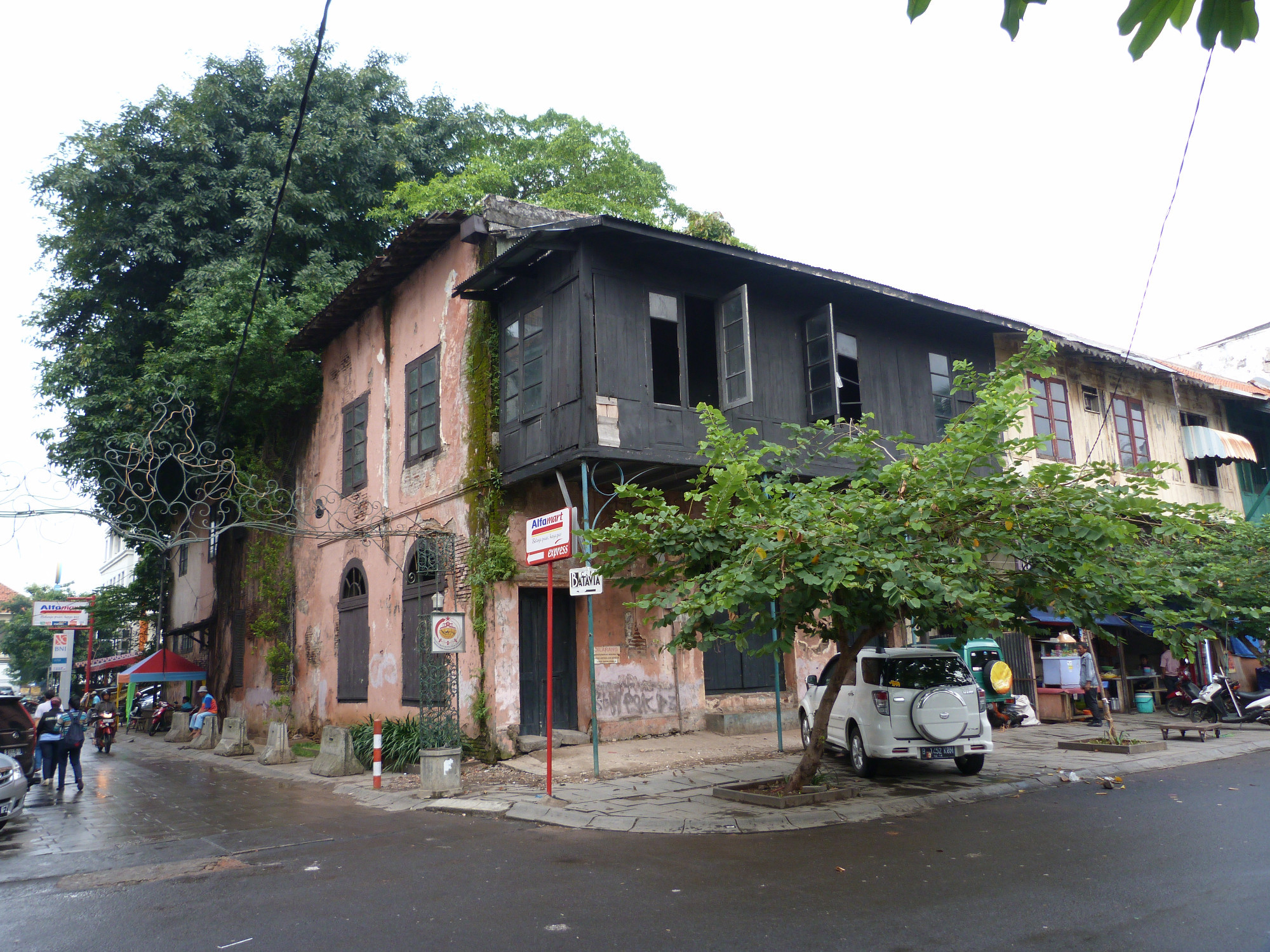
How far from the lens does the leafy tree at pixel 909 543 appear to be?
837cm

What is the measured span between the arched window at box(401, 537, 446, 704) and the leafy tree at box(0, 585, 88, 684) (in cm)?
5946

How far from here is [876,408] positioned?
1609 cm

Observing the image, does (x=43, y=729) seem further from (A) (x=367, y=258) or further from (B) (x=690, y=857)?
(A) (x=367, y=258)

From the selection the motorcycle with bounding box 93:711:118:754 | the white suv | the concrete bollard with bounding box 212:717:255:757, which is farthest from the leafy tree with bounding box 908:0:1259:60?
the motorcycle with bounding box 93:711:118:754

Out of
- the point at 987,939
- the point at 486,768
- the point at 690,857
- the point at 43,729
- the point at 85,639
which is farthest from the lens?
the point at 85,639

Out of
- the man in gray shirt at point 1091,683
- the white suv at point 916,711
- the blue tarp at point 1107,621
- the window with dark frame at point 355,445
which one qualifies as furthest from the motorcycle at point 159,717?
the man in gray shirt at point 1091,683

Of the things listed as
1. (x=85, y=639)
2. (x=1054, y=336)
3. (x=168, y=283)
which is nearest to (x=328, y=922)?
(x=1054, y=336)

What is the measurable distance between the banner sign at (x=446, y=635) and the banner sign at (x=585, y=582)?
208 centimetres

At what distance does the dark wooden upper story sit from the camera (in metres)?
12.7

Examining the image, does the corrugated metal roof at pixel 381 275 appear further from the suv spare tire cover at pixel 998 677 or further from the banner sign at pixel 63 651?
the banner sign at pixel 63 651

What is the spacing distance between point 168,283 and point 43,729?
12.5 m

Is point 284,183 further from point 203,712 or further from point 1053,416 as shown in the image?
point 203,712

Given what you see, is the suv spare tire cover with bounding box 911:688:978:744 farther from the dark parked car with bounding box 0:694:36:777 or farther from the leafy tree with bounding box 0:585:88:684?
the leafy tree with bounding box 0:585:88:684

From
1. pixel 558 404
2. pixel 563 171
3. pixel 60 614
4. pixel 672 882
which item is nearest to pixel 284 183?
pixel 558 404
